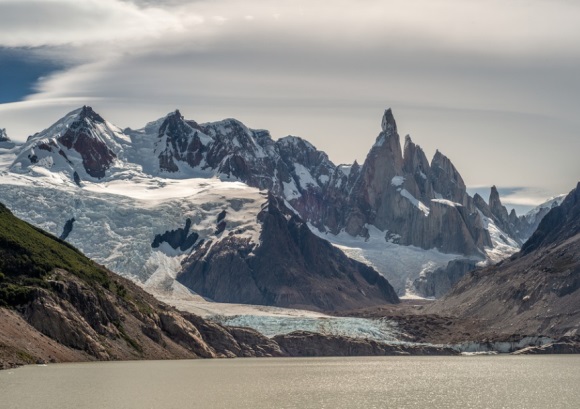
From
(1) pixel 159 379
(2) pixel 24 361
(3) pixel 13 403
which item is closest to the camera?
(3) pixel 13 403

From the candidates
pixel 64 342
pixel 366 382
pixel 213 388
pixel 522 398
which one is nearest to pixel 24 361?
pixel 64 342

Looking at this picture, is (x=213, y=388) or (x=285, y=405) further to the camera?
(x=213, y=388)

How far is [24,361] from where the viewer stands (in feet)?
572

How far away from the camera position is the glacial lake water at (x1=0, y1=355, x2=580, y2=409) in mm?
120938

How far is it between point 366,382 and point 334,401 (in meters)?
33.9

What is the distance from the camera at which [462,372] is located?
619ft

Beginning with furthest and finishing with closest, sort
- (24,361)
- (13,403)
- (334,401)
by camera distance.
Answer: (24,361)
(334,401)
(13,403)

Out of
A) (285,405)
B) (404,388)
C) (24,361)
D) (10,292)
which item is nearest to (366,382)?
(404,388)

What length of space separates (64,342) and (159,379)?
46.5m

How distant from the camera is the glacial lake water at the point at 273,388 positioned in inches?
4761

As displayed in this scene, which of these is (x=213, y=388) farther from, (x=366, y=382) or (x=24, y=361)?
(x=24, y=361)

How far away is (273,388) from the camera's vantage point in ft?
473

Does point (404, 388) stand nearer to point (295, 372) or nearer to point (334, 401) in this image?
point (334, 401)

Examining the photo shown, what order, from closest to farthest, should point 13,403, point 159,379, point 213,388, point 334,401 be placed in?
point 13,403 < point 334,401 < point 213,388 < point 159,379
